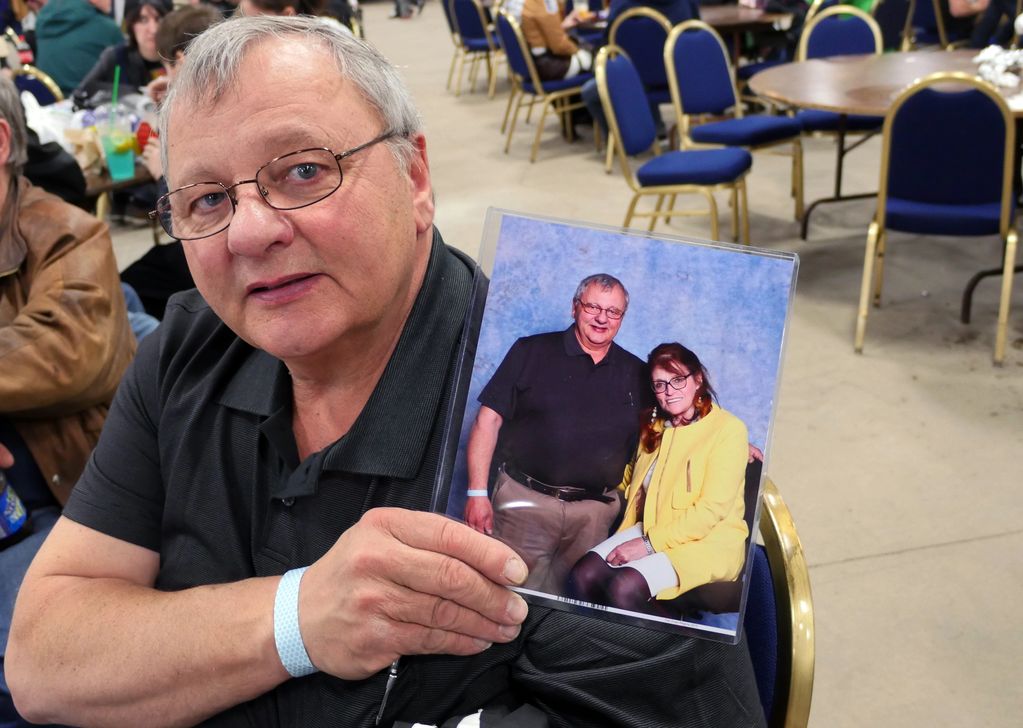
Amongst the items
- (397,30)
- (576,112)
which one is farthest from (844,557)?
(397,30)

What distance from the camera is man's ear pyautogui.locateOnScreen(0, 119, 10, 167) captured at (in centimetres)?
190

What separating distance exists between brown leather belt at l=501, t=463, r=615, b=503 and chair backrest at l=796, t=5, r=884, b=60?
204 inches

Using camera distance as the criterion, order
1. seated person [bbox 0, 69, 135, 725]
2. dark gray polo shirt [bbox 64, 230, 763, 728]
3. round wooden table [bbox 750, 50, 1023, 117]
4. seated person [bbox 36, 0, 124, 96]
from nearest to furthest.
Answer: dark gray polo shirt [bbox 64, 230, 763, 728] → seated person [bbox 0, 69, 135, 725] → round wooden table [bbox 750, 50, 1023, 117] → seated person [bbox 36, 0, 124, 96]

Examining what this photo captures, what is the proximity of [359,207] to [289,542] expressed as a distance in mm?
391

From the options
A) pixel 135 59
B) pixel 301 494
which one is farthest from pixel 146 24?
pixel 301 494

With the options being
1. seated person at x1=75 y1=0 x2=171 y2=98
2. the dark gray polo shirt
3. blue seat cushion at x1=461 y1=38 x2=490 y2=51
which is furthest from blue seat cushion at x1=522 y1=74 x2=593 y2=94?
the dark gray polo shirt

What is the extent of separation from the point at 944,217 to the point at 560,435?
3.08 metres

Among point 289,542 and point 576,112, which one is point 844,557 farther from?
point 576,112

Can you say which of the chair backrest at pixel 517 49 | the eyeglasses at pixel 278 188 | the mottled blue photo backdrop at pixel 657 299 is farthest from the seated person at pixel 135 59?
the mottled blue photo backdrop at pixel 657 299

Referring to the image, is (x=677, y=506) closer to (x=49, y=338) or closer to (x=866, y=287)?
(x=49, y=338)

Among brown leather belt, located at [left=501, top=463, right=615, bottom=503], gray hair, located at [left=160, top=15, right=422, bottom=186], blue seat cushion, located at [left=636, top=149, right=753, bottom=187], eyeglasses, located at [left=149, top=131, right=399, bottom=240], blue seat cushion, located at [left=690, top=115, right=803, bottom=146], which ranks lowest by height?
blue seat cushion, located at [left=690, top=115, right=803, bottom=146]

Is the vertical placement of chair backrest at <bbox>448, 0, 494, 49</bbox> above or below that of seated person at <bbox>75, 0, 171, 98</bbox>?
below

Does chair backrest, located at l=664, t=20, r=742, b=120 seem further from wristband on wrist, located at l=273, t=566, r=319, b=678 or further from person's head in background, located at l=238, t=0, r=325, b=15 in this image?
wristband on wrist, located at l=273, t=566, r=319, b=678

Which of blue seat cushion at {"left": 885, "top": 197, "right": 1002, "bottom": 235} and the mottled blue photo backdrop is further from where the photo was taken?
blue seat cushion at {"left": 885, "top": 197, "right": 1002, "bottom": 235}
